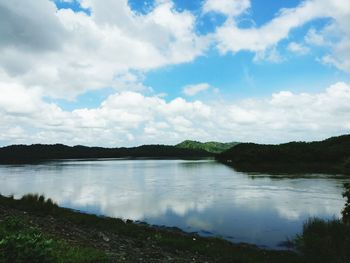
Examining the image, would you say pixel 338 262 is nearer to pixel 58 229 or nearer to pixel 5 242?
pixel 5 242

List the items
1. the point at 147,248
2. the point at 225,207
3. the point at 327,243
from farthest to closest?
the point at 225,207
the point at 147,248
the point at 327,243

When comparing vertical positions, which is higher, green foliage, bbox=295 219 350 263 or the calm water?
green foliage, bbox=295 219 350 263

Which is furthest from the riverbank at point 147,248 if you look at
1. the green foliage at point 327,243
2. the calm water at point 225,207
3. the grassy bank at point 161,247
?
the calm water at point 225,207

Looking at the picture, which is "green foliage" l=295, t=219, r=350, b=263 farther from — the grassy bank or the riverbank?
the riverbank

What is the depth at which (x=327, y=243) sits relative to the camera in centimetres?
1741

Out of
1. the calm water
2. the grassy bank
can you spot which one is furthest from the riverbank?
the calm water

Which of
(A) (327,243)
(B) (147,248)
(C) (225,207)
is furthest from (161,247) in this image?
(C) (225,207)

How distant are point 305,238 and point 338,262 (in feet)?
9.18

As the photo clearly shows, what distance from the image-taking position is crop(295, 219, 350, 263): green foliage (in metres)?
16.5

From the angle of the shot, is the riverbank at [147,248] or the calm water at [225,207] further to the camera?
the calm water at [225,207]

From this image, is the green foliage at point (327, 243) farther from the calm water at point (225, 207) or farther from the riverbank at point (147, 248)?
the calm water at point (225, 207)

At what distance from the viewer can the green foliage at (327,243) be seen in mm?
16500

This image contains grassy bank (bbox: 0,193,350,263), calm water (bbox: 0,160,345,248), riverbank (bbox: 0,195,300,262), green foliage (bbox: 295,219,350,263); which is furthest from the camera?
calm water (bbox: 0,160,345,248)

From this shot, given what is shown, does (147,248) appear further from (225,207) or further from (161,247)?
(225,207)
